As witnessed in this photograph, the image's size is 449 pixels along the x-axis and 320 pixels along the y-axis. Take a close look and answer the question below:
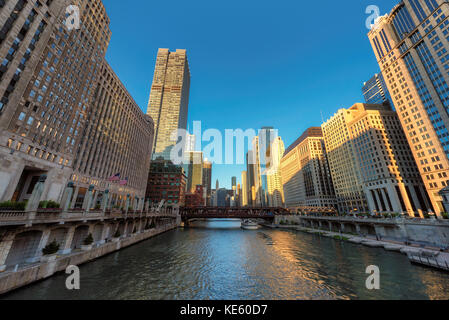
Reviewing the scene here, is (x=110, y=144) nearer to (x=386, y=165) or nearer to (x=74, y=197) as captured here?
(x=74, y=197)

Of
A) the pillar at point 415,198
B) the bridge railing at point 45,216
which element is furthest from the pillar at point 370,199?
the bridge railing at point 45,216

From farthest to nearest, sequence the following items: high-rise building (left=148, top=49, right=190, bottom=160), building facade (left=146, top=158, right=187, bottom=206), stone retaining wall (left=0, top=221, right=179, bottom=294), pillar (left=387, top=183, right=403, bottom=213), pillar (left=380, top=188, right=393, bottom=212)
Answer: high-rise building (left=148, top=49, right=190, bottom=160)
building facade (left=146, top=158, right=187, bottom=206)
pillar (left=380, top=188, right=393, bottom=212)
pillar (left=387, top=183, right=403, bottom=213)
stone retaining wall (left=0, top=221, right=179, bottom=294)

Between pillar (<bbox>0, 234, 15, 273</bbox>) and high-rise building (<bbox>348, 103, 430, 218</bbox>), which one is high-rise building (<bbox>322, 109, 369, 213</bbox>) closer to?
high-rise building (<bbox>348, 103, 430, 218</bbox>)

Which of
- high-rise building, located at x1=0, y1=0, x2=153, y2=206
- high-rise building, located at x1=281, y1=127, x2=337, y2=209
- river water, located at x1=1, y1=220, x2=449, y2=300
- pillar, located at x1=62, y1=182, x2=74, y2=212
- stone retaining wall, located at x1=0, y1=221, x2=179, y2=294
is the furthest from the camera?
high-rise building, located at x1=281, y1=127, x2=337, y2=209

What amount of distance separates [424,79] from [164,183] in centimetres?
16560

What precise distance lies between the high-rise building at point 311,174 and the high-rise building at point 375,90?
65.9m

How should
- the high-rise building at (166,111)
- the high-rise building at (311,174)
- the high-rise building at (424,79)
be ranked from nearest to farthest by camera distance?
the high-rise building at (424,79) < the high-rise building at (311,174) < the high-rise building at (166,111)

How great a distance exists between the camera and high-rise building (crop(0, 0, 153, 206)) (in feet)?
127

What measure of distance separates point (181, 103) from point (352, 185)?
168 meters

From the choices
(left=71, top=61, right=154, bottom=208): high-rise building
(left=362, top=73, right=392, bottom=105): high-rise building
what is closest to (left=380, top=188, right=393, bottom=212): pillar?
(left=71, top=61, right=154, bottom=208): high-rise building

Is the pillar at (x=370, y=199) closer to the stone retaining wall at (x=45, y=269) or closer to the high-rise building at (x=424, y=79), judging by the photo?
the high-rise building at (x=424, y=79)

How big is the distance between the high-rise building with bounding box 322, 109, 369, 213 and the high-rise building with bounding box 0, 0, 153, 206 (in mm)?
136219

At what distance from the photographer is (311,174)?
15662 centimetres

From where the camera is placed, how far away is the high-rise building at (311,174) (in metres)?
148
